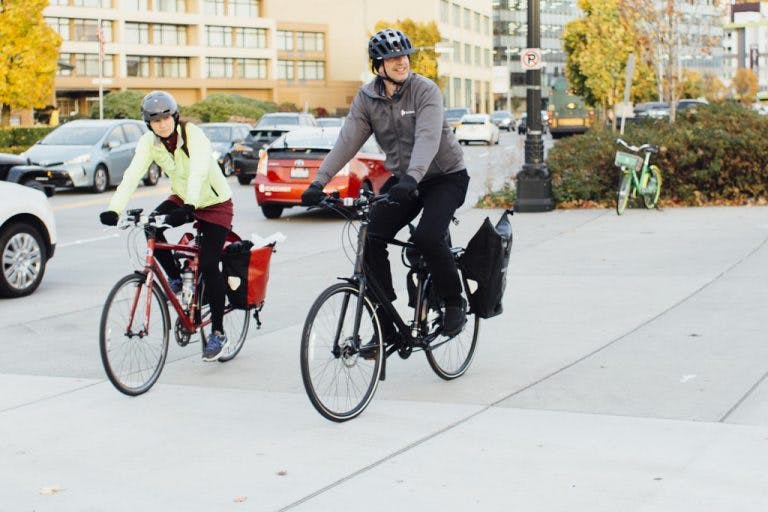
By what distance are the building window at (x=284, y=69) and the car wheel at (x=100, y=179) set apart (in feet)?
249

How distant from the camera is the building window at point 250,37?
95.4m

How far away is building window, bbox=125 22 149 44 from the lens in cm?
8731

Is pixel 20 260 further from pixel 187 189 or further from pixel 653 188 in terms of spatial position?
pixel 653 188

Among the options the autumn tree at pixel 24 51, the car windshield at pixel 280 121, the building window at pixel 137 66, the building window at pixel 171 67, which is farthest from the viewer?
the building window at pixel 171 67

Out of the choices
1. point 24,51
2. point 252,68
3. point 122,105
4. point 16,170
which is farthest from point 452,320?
point 252,68

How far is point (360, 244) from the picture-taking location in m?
6.30

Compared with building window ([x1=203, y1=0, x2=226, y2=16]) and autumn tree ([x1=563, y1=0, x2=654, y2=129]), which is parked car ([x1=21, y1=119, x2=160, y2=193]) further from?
building window ([x1=203, y1=0, x2=226, y2=16])

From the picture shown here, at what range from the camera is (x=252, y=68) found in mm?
97188

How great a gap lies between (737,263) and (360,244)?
6.69m

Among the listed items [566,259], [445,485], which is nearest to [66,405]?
[445,485]

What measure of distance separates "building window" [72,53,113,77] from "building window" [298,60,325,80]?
21.4 metres

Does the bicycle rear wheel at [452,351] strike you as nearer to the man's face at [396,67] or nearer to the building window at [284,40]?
the man's face at [396,67]

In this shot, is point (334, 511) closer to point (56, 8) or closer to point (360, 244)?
point (360, 244)

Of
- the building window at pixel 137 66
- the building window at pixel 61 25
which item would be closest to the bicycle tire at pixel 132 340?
the building window at pixel 61 25
